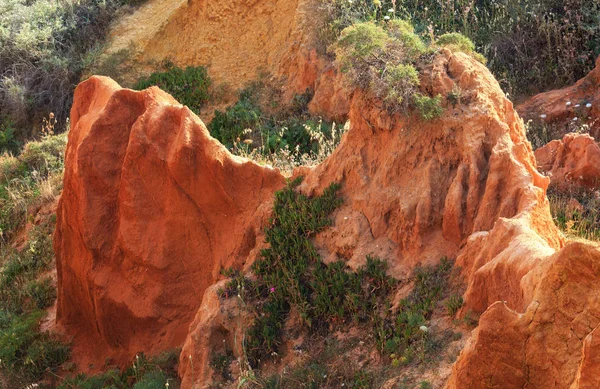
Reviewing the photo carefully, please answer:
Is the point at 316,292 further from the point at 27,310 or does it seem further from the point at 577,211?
the point at 27,310

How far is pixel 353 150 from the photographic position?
716 centimetres

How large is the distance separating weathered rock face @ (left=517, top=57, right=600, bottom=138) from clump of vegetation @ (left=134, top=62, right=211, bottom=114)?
5811mm

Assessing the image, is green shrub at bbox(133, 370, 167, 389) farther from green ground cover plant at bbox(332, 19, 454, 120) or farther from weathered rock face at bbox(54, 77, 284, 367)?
green ground cover plant at bbox(332, 19, 454, 120)

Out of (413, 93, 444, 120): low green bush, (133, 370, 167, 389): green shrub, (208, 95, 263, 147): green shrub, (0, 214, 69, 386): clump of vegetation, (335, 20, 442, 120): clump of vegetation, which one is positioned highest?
(335, 20, 442, 120): clump of vegetation

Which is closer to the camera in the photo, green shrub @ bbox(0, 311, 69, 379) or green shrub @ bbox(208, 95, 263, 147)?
green shrub @ bbox(0, 311, 69, 379)

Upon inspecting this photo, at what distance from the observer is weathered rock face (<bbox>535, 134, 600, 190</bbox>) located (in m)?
9.16

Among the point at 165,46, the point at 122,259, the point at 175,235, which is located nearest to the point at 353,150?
the point at 175,235

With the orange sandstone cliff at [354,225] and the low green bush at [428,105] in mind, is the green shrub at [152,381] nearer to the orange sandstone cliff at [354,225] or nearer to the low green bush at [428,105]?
the orange sandstone cliff at [354,225]

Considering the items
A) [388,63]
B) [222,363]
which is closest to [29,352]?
[222,363]

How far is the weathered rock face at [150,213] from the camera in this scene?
777cm

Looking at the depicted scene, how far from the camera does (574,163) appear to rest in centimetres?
934

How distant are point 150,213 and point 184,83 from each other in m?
8.25

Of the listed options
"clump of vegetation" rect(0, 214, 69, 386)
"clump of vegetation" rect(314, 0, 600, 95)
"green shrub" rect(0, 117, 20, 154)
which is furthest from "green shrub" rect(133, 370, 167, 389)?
"green shrub" rect(0, 117, 20, 154)

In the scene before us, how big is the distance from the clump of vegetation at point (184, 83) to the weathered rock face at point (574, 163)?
24.9ft
